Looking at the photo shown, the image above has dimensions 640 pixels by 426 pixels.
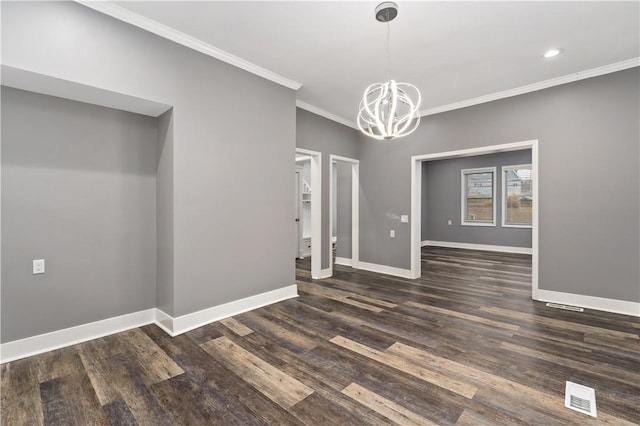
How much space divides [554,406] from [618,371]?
904 millimetres

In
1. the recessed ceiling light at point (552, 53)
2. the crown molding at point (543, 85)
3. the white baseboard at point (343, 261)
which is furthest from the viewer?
the white baseboard at point (343, 261)

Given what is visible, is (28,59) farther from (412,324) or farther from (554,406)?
(554,406)

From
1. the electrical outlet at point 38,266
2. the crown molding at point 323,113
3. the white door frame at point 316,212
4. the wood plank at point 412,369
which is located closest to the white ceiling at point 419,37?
the crown molding at point 323,113

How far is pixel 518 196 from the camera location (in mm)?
7930

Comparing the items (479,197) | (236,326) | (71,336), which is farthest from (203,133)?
(479,197)

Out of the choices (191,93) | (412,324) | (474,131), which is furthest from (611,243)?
(191,93)

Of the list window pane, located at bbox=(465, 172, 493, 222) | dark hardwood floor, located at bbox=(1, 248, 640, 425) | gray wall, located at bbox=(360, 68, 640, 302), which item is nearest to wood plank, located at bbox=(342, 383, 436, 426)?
dark hardwood floor, located at bbox=(1, 248, 640, 425)

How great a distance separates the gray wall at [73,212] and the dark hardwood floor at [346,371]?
41cm

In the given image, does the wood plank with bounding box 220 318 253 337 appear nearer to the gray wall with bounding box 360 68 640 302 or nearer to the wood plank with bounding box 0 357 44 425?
the wood plank with bounding box 0 357 44 425

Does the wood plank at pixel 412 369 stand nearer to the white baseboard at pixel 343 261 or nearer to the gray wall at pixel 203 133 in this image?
the gray wall at pixel 203 133

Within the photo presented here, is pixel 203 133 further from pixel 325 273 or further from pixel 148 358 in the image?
pixel 325 273

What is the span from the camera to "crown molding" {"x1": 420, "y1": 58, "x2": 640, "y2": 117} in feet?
11.0

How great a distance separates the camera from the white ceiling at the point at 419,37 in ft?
8.02

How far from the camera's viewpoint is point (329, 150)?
5195 mm
